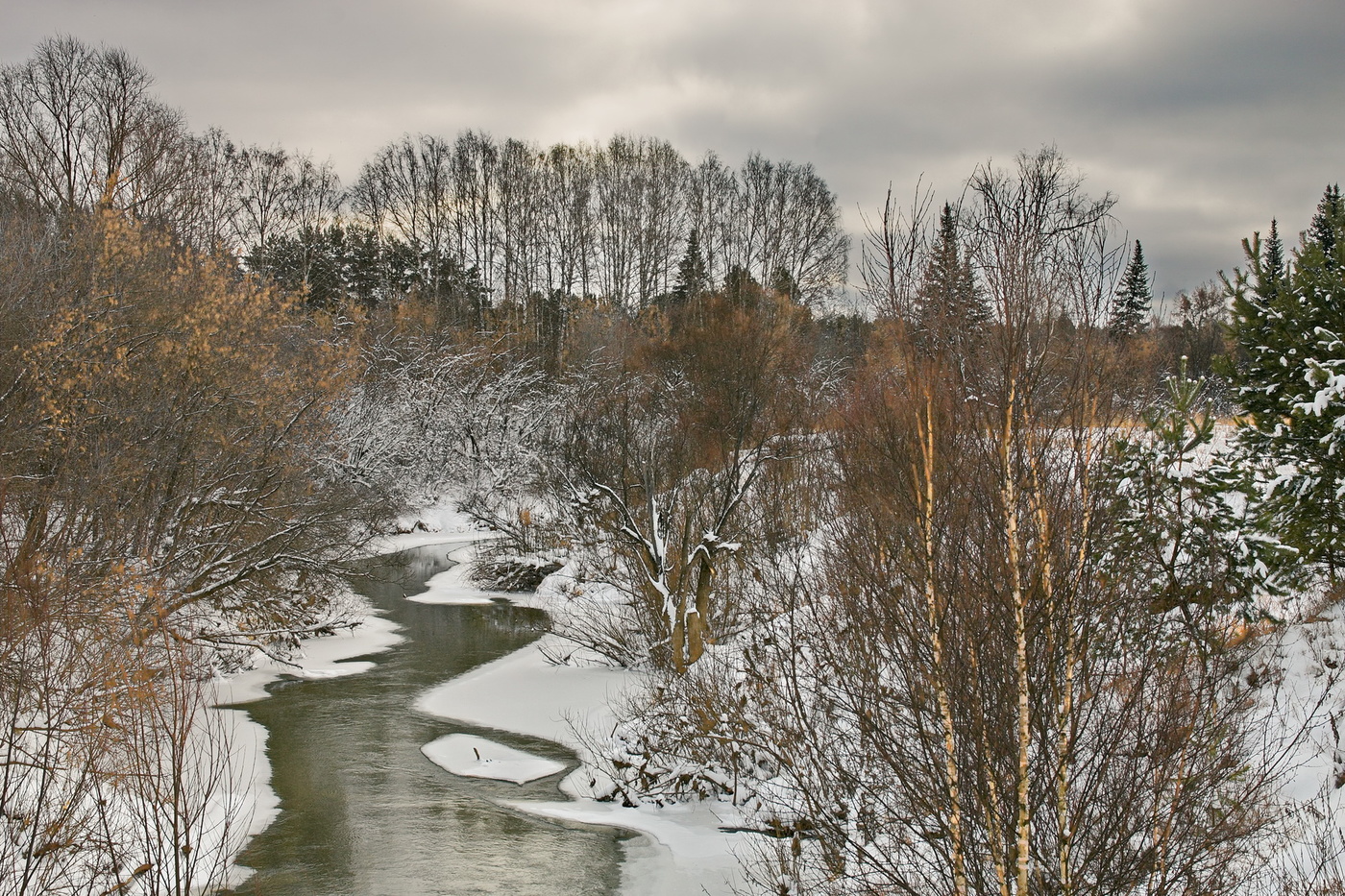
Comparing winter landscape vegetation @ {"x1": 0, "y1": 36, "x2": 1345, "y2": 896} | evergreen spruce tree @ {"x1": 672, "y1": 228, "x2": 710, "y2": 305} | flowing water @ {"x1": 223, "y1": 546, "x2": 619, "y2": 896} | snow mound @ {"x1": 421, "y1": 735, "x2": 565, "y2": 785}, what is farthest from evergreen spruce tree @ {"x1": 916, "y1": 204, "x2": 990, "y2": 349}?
evergreen spruce tree @ {"x1": 672, "y1": 228, "x2": 710, "y2": 305}

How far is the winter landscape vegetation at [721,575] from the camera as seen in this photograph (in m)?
5.28

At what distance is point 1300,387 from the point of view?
11.1 metres

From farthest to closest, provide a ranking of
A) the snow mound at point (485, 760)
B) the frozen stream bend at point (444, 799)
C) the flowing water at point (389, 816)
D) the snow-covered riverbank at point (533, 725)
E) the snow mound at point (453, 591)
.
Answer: the snow mound at point (453, 591)
the snow mound at point (485, 760)
the snow-covered riverbank at point (533, 725)
the frozen stream bend at point (444, 799)
the flowing water at point (389, 816)

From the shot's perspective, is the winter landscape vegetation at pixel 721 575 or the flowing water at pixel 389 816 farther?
the flowing water at pixel 389 816

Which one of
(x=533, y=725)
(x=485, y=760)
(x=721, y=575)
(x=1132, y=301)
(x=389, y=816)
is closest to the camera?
(x=1132, y=301)

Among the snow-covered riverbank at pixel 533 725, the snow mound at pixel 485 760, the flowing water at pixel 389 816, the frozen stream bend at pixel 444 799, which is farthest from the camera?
the snow mound at pixel 485 760

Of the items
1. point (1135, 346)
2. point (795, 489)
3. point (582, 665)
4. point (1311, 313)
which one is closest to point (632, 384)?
point (795, 489)

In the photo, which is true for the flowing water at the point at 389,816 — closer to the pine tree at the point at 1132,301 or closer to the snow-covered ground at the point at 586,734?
the snow-covered ground at the point at 586,734

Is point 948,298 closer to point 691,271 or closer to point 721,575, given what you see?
point 721,575

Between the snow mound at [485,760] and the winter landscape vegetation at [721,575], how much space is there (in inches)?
3.2

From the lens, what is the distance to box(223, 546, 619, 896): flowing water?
931 cm

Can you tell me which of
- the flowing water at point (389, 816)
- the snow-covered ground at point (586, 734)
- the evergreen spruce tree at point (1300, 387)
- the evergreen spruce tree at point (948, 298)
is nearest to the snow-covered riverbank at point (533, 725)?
the snow-covered ground at point (586, 734)

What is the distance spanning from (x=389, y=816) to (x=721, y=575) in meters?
8.38

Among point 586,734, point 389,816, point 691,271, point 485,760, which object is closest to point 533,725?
point 586,734
